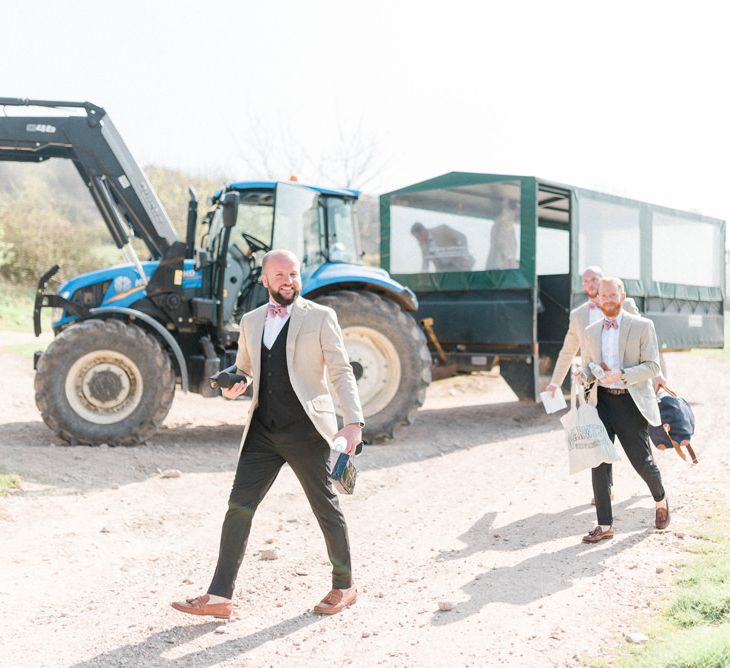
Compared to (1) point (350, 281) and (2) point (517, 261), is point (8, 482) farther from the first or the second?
(2) point (517, 261)

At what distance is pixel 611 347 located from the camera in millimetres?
5199

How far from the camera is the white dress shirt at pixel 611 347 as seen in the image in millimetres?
5180

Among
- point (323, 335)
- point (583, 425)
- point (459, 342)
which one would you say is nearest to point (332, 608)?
point (323, 335)

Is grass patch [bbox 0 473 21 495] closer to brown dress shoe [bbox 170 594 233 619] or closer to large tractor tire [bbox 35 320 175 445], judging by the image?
large tractor tire [bbox 35 320 175 445]

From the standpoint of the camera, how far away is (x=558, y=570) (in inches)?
180

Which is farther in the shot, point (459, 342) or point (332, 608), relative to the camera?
point (459, 342)

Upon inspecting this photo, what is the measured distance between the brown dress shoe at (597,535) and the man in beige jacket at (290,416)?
1.75 metres

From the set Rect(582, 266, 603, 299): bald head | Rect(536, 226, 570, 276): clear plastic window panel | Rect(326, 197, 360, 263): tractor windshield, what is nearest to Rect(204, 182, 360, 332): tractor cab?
Rect(326, 197, 360, 263): tractor windshield

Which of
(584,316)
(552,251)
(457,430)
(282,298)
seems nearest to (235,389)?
(282,298)

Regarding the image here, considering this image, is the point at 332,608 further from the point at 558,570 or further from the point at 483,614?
the point at 558,570

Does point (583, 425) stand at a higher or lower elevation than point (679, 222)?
lower

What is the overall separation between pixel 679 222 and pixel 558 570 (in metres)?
8.36

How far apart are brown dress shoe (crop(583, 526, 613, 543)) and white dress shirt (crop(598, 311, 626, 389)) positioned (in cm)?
91

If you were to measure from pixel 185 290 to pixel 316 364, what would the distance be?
4885mm
